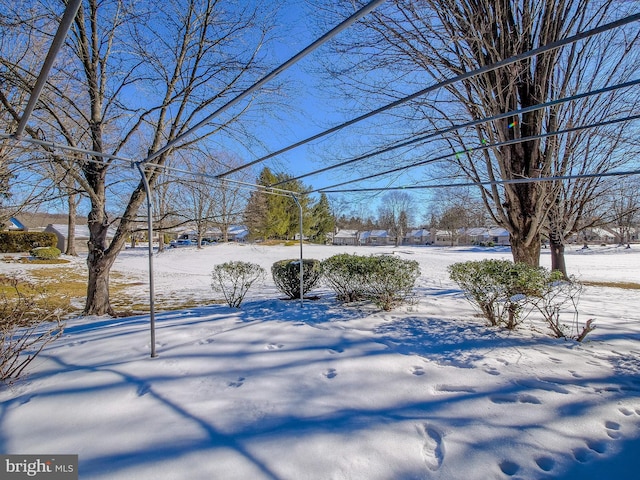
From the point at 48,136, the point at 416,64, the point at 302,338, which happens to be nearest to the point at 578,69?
the point at 416,64

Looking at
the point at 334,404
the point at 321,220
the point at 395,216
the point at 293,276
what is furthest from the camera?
the point at 395,216

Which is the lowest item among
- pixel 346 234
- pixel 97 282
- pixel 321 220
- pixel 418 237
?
pixel 97 282

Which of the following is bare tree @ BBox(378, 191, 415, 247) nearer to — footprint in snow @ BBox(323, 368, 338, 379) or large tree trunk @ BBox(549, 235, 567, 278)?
large tree trunk @ BBox(549, 235, 567, 278)

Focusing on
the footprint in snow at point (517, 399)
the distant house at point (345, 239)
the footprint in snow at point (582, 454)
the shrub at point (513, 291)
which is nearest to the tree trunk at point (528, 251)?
the shrub at point (513, 291)

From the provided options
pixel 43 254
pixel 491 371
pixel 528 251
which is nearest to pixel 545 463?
pixel 491 371

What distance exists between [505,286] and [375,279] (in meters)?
1.87

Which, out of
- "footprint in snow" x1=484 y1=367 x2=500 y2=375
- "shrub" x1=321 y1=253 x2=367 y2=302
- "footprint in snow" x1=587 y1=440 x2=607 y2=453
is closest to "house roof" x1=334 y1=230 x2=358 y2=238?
"shrub" x1=321 y1=253 x2=367 y2=302

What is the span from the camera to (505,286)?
3.67 meters

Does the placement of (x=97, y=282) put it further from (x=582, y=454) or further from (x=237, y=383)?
(x=582, y=454)

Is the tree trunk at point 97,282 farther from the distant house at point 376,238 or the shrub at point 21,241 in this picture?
the distant house at point 376,238

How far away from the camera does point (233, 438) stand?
179 cm

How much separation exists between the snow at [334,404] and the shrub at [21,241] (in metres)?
25.9

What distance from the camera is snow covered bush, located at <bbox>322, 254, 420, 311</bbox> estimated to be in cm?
479

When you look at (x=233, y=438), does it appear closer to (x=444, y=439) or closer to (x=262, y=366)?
(x=262, y=366)
